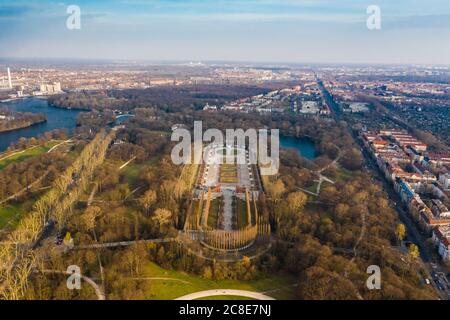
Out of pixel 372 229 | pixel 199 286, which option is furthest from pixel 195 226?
pixel 372 229

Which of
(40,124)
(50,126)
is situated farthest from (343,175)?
(40,124)

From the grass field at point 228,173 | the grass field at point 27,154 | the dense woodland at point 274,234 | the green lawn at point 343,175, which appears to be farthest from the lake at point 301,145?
the grass field at point 27,154

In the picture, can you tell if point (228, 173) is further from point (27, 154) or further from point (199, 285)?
point (27, 154)

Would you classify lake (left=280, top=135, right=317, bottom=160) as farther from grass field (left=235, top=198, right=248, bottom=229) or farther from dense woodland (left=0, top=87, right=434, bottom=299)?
grass field (left=235, top=198, right=248, bottom=229)

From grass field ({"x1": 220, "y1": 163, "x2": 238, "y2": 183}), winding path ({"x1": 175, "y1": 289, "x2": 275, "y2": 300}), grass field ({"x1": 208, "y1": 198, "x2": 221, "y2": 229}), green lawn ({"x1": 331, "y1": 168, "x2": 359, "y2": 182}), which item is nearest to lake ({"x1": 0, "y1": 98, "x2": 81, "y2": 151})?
grass field ({"x1": 220, "y1": 163, "x2": 238, "y2": 183})

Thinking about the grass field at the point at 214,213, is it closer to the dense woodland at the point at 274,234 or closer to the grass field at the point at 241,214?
the grass field at the point at 241,214
